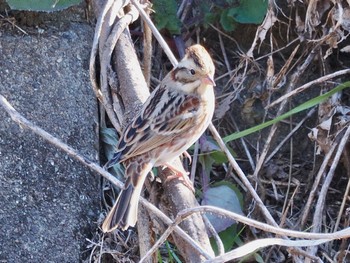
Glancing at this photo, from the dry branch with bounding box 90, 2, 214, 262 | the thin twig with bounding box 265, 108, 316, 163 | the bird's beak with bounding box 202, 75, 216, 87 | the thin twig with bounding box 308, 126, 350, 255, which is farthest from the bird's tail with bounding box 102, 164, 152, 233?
the thin twig with bounding box 265, 108, 316, 163

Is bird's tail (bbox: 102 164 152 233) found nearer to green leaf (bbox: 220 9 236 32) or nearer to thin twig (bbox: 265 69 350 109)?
thin twig (bbox: 265 69 350 109)

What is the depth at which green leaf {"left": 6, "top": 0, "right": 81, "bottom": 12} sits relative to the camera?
10.6 ft

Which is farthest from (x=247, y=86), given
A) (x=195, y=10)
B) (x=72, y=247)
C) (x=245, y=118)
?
(x=72, y=247)

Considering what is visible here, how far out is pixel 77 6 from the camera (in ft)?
11.7

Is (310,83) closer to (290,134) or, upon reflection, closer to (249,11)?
(290,134)

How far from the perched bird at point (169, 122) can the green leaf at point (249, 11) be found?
1.23 feet

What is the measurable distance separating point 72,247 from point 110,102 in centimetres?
50

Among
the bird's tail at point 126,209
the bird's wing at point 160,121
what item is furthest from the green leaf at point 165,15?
the bird's tail at point 126,209

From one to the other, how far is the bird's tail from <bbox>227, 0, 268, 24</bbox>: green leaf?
98 centimetres

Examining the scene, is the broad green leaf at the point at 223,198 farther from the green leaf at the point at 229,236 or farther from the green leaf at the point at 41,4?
the green leaf at the point at 41,4

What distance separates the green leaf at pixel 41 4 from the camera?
3.24 m

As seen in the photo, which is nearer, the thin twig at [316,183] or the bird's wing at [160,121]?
the bird's wing at [160,121]

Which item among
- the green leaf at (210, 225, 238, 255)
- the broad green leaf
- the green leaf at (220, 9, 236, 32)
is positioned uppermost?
the green leaf at (220, 9, 236, 32)

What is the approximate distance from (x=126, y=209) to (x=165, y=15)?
1.08 m
